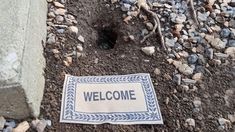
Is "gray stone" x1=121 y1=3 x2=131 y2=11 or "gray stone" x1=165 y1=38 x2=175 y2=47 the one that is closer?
"gray stone" x1=165 y1=38 x2=175 y2=47

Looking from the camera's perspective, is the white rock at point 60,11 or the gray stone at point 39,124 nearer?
the gray stone at point 39,124

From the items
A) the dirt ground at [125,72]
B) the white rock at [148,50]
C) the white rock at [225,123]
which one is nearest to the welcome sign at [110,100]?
the dirt ground at [125,72]

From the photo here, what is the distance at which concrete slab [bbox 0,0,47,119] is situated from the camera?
1414 mm

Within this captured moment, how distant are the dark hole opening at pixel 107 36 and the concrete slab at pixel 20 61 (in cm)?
38

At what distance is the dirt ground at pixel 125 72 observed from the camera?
1.60 metres

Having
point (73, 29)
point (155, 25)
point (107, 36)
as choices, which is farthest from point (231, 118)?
point (73, 29)

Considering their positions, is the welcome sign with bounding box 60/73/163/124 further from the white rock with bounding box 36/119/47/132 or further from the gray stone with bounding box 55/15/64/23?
the gray stone with bounding box 55/15/64/23

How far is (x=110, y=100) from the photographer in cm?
167

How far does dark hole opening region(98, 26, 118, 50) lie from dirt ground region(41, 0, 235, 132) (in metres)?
0.02

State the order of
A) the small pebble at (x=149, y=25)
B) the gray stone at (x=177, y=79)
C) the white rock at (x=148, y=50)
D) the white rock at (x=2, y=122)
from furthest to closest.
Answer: the small pebble at (x=149, y=25)
the white rock at (x=148, y=50)
the gray stone at (x=177, y=79)
the white rock at (x=2, y=122)

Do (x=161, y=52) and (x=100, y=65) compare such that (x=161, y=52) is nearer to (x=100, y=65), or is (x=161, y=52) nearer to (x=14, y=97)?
(x=100, y=65)

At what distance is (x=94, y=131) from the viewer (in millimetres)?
1558

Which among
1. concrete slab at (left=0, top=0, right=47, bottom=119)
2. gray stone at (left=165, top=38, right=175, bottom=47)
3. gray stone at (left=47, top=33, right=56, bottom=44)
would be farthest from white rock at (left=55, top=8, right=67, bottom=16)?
gray stone at (left=165, top=38, right=175, bottom=47)

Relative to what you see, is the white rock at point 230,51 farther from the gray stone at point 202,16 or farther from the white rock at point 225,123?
the white rock at point 225,123
